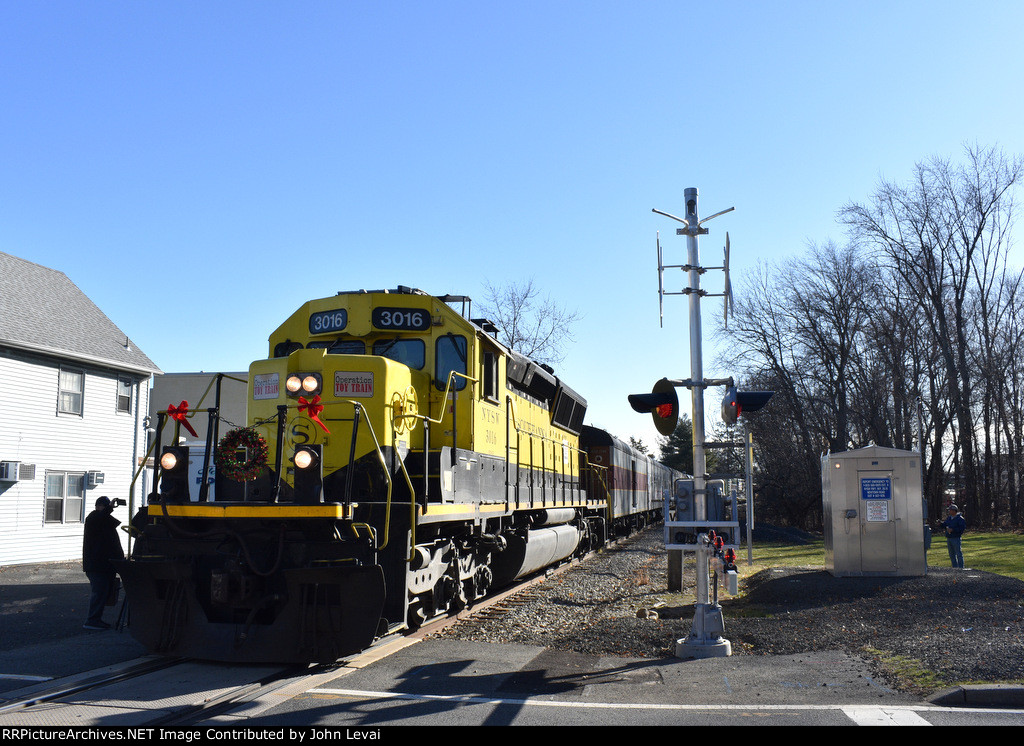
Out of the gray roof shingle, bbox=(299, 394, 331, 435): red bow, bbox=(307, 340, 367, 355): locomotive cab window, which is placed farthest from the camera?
the gray roof shingle

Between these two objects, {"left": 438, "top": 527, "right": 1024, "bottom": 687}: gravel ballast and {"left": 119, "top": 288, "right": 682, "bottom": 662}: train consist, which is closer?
{"left": 119, "top": 288, "right": 682, "bottom": 662}: train consist

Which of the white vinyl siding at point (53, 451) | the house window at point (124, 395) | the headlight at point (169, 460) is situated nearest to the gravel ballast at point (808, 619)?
the headlight at point (169, 460)

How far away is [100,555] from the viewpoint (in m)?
10.2

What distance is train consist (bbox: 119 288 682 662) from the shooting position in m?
7.29

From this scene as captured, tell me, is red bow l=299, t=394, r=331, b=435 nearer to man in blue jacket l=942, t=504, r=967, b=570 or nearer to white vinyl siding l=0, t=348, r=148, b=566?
white vinyl siding l=0, t=348, r=148, b=566

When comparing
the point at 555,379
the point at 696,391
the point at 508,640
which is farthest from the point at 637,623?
the point at 555,379

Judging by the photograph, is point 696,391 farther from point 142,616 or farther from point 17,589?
point 17,589

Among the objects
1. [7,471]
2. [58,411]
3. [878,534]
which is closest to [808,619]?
[878,534]

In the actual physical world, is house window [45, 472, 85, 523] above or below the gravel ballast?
above

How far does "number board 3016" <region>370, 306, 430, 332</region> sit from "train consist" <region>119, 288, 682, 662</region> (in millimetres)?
17

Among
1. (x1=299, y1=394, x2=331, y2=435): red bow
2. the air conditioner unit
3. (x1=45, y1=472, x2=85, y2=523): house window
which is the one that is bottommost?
(x1=45, y1=472, x2=85, y2=523): house window

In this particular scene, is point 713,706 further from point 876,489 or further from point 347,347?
point 876,489

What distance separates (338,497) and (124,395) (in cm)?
1705

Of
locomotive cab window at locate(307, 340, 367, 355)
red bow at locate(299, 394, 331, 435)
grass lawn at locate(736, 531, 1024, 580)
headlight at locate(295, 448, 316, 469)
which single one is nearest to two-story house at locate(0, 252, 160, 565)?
locomotive cab window at locate(307, 340, 367, 355)
